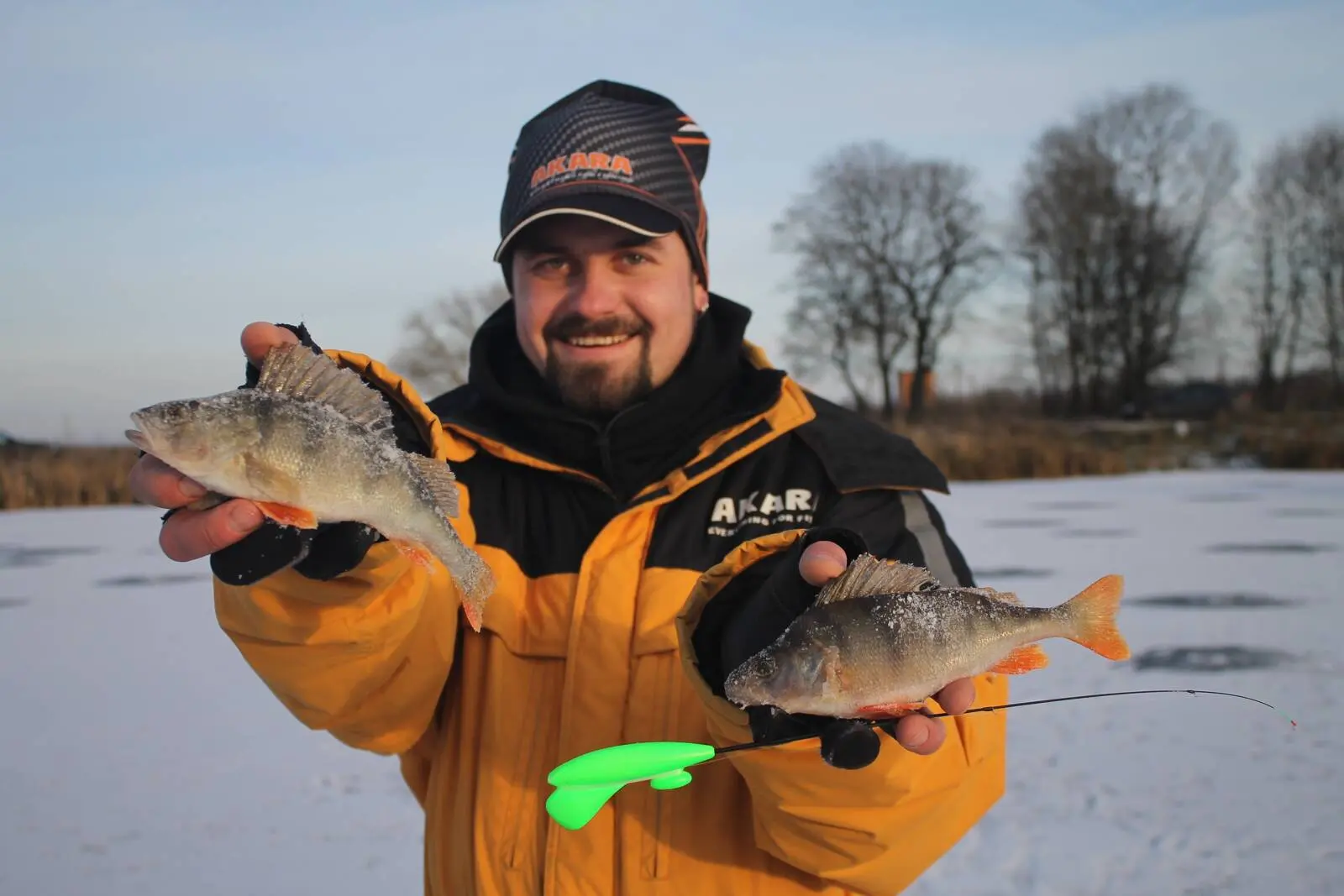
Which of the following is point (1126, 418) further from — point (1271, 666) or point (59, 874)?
point (59, 874)

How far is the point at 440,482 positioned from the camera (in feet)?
6.51

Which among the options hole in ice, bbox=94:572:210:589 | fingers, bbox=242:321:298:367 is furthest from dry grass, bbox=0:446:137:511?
fingers, bbox=242:321:298:367

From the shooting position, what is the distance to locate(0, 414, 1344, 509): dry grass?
15234mm

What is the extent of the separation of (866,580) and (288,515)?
40.6 inches

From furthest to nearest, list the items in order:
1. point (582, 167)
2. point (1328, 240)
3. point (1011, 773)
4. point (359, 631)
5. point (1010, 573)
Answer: point (1328, 240)
point (1010, 573)
point (1011, 773)
point (582, 167)
point (359, 631)

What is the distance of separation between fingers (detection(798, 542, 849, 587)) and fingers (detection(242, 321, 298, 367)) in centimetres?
103

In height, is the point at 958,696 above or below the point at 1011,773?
above

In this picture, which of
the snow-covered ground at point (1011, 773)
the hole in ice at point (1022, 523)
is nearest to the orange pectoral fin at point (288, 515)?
the snow-covered ground at point (1011, 773)

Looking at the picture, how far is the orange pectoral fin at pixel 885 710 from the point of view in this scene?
1.85 metres

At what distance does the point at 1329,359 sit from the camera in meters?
35.5

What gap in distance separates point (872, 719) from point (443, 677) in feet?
3.85

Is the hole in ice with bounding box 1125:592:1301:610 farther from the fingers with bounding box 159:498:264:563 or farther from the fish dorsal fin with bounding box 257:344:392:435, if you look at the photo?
the fingers with bounding box 159:498:264:563

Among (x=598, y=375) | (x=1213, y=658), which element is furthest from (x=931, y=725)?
(x=1213, y=658)

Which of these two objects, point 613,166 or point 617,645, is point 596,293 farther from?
point 617,645
